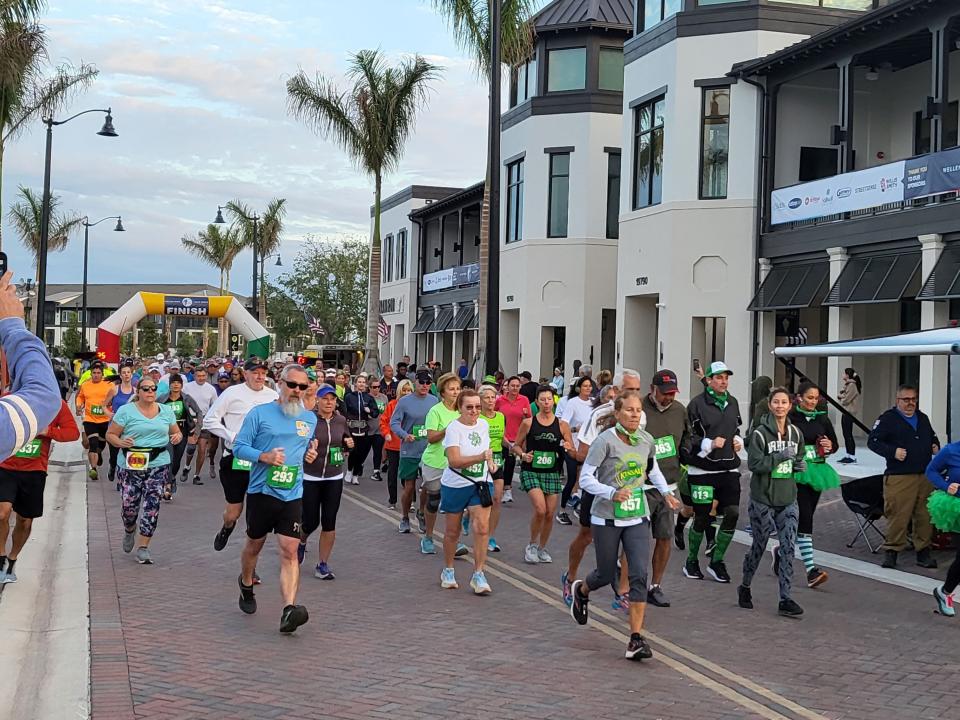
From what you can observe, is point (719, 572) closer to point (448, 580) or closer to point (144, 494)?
point (448, 580)

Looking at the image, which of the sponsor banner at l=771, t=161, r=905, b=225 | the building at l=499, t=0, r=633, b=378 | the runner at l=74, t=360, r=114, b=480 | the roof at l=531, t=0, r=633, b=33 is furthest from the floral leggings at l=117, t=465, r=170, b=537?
the roof at l=531, t=0, r=633, b=33

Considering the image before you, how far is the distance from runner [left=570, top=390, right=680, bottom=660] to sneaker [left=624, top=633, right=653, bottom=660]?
0.27 m

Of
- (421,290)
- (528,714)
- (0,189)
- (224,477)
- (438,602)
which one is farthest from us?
(421,290)

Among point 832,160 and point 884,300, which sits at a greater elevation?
point 832,160

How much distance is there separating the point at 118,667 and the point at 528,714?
259cm

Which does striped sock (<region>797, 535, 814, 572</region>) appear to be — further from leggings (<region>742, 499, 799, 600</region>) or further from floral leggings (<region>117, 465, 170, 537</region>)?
floral leggings (<region>117, 465, 170, 537</region>)

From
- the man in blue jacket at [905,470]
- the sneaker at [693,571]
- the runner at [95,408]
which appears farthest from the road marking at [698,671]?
the runner at [95,408]

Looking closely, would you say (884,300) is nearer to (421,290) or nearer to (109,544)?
(109,544)

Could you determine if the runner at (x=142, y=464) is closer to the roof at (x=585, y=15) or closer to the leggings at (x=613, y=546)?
the leggings at (x=613, y=546)

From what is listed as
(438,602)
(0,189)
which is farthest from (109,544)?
(0,189)

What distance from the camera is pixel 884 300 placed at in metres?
22.5

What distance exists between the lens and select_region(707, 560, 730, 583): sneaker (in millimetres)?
10398

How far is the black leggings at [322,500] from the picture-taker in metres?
10.0

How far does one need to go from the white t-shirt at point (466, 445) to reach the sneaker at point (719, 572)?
2265 mm
